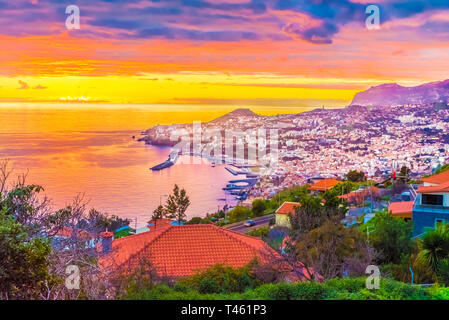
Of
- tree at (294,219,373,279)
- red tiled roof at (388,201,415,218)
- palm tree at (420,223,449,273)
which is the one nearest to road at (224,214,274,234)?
red tiled roof at (388,201,415,218)

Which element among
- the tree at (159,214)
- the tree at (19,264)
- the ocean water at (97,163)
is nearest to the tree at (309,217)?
the tree at (19,264)

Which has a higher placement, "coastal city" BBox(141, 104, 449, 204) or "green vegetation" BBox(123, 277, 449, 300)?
"coastal city" BBox(141, 104, 449, 204)

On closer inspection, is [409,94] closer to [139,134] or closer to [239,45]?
[239,45]

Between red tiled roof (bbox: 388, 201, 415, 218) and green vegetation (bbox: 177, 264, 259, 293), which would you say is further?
red tiled roof (bbox: 388, 201, 415, 218)

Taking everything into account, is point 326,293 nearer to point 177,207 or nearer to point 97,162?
point 177,207

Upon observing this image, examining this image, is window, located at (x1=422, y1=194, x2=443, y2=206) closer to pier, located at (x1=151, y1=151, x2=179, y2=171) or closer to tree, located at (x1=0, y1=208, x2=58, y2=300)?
tree, located at (x1=0, y1=208, x2=58, y2=300)

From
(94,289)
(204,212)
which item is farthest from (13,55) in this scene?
(204,212)

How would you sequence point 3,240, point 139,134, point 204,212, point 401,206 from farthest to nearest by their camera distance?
point 139,134 < point 204,212 < point 401,206 < point 3,240

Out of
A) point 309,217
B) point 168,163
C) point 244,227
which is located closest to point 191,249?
point 309,217
